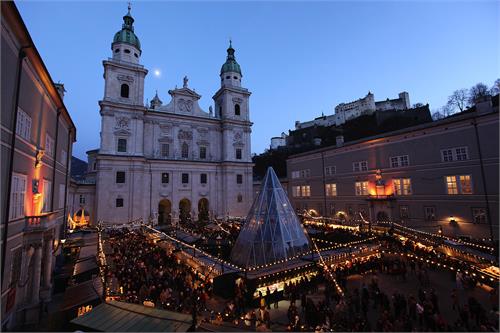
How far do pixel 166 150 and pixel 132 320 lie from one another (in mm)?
32796

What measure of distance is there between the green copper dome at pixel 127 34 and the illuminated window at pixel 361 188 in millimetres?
36632

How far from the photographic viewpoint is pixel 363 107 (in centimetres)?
7744

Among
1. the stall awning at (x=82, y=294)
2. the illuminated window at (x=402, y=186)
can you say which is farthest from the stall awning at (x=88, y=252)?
the illuminated window at (x=402, y=186)

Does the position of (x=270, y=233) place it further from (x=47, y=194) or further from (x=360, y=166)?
(x=360, y=166)

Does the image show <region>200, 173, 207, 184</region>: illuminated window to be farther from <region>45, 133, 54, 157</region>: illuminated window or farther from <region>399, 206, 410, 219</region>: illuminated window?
<region>399, 206, 410, 219</region>: illuminated window

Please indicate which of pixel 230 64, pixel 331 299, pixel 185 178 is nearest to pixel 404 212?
pixel 331 299

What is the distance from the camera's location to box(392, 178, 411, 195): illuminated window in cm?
2398

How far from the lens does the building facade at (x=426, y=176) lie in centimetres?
1897

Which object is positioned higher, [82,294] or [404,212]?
[404,212]

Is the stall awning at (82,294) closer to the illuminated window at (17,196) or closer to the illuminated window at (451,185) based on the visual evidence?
the illuminated window at (17,196)

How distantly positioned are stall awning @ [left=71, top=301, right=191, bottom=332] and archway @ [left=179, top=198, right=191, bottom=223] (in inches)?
1115

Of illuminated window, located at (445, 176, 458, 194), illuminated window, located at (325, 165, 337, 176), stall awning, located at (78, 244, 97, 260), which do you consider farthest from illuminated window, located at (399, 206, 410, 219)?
stall awning, located at (78, 244, 97, 260)

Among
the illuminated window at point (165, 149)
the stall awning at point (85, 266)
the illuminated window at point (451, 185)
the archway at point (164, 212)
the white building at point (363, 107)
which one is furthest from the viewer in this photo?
the white building at point (363, 107)

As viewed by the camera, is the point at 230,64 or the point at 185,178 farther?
the point at 230,64
